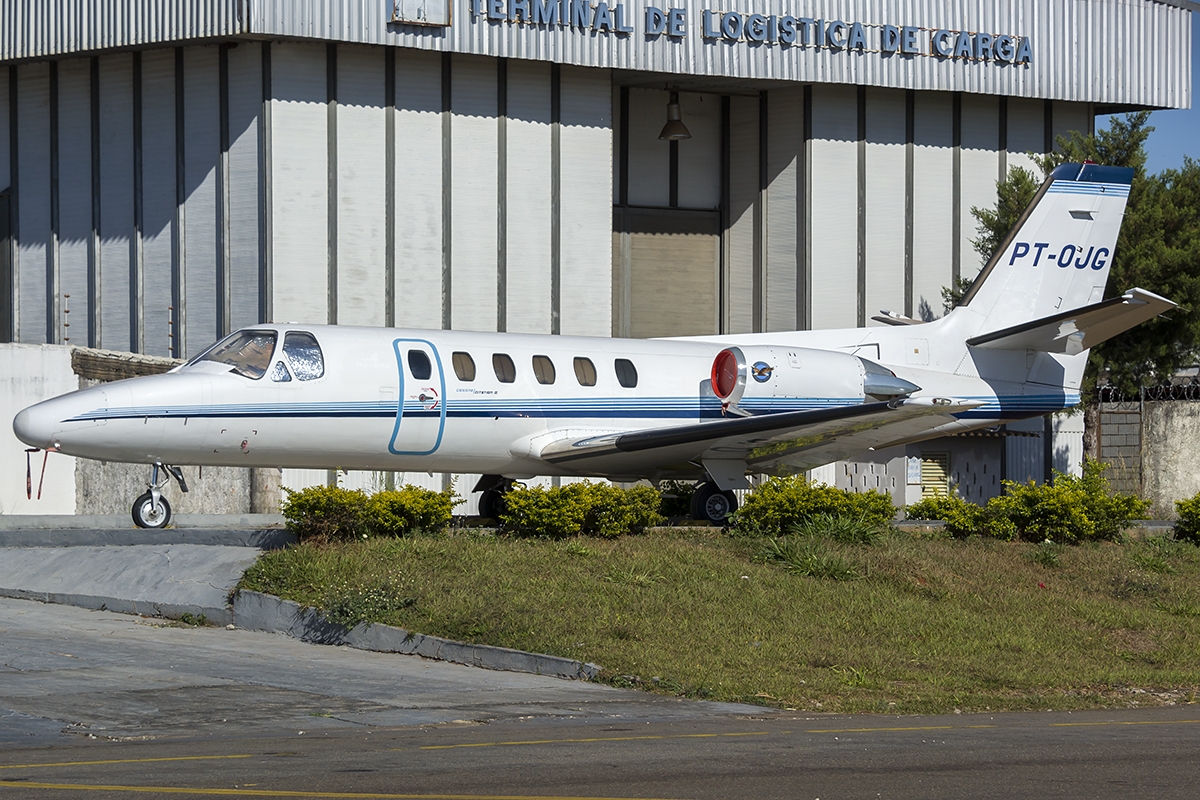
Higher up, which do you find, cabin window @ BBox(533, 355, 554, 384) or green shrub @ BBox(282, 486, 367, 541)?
cabin window @ BBox(533, 355, 554, 384)

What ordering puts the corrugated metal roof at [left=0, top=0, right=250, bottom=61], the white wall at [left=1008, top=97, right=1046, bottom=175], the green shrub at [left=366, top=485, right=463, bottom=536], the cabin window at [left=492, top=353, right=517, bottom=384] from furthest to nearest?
the white wall at [left=1008, top=97, right=1046, bottom=175] < the corrugated metal roof at [left=0, top=0, right=250, bottom=61] < the cabin window at [left=492, top=353, right=517, bottom=384] < the green shrub at [left=366, top=485, right=463, bottom=536]

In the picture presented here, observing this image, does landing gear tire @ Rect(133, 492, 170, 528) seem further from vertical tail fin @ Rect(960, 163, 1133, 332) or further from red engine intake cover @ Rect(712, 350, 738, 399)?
vertical tail fin @ Rect(960, 163, 1133, 332)

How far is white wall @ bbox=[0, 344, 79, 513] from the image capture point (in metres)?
24.1

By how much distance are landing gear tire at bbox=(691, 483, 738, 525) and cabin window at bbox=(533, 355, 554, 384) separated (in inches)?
117

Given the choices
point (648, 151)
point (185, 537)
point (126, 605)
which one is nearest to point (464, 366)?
point (185, 537)

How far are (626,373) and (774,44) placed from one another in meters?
14.0

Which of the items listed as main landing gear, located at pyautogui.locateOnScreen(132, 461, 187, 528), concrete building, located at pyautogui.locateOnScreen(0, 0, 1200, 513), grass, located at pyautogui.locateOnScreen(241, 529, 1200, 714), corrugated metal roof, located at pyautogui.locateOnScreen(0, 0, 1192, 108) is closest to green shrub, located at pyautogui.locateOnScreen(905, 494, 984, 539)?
grass, located at pyautogui.locateOnScreen(241, 529, 1200, 714)

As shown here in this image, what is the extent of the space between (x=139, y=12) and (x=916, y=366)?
681 inches

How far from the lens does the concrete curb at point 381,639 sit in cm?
1357

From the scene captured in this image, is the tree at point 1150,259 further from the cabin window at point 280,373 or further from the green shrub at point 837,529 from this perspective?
the cabin window at point 280,373

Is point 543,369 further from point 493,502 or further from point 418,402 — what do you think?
point 493,502

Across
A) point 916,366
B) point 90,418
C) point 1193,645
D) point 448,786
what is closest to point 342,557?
point 90,418

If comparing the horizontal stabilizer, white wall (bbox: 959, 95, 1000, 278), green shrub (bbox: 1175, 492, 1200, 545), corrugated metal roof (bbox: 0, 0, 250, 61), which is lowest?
green shrub (bbox: 1175, 492, 1200, 545)

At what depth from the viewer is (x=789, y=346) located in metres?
23.3
